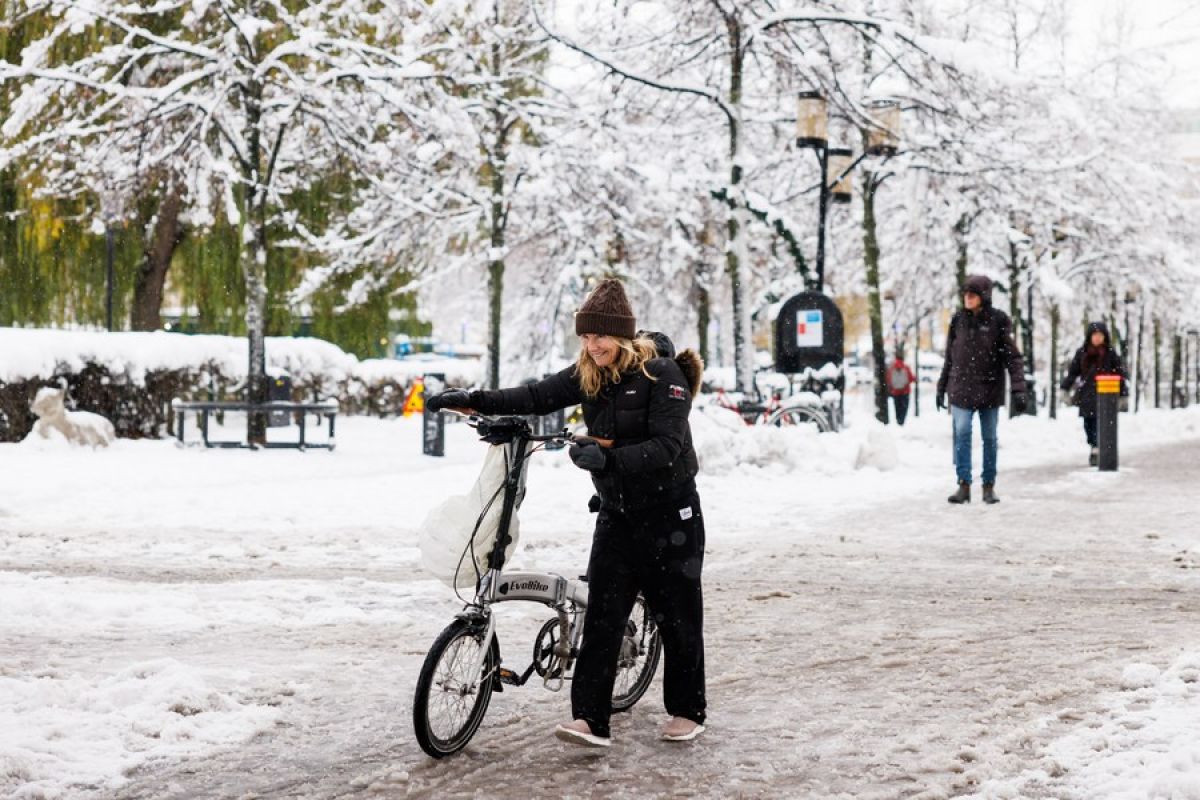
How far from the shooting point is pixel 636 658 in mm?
5523

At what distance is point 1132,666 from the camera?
19.9ft

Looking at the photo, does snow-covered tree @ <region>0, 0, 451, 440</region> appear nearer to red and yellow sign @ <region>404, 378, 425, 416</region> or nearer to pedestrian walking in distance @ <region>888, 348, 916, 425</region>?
red and yellow sign @ <region>404, 378, 425, 416</region>

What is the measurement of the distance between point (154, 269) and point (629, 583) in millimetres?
21599

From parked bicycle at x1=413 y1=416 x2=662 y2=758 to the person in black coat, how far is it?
45.5 feet

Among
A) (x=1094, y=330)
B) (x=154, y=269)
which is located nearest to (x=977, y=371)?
(x=1094, y=330)

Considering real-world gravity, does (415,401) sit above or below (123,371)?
below

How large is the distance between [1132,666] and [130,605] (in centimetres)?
491

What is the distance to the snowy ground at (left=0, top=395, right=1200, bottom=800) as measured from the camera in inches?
183

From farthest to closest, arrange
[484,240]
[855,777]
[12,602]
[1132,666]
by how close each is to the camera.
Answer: [484,240] < [12,602] < [1132,666] < [855,777]

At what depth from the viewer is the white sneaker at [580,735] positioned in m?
4.89

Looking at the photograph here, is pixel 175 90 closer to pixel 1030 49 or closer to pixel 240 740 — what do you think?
pixel 240 740

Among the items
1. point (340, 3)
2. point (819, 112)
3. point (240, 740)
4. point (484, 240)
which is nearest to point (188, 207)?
point (340, 3)

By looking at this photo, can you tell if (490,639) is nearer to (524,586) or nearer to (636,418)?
(524,586)

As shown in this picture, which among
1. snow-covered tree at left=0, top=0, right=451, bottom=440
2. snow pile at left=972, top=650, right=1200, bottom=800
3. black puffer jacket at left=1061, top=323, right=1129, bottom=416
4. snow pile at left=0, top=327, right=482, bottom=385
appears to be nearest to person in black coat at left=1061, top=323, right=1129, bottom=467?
black puffer jacket at left=1061, top=323, right=1129, bottom=416
